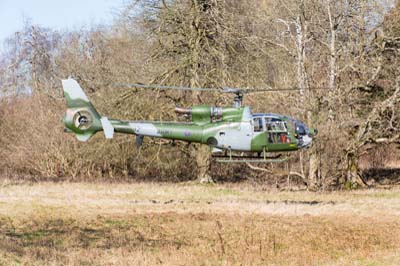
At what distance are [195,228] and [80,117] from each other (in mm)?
4471

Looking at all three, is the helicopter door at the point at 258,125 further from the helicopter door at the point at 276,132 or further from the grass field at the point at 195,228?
the grass field at the point at 195,228

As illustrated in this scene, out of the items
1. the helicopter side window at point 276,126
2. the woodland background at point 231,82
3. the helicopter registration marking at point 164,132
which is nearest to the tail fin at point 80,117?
the helicopter registration marking at point 164,132

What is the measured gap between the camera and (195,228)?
14906mm

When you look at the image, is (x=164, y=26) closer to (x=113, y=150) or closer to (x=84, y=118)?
(x=113, y=150)

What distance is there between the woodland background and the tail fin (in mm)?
9758

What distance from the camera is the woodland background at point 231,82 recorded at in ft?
80.9

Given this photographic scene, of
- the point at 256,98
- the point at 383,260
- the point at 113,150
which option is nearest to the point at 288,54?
the point at 256,98

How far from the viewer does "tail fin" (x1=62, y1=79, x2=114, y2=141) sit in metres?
16.7

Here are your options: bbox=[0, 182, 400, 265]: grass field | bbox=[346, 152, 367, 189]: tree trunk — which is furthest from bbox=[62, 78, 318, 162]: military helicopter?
bbox=[346, 152, 367, 189]: tree trunk

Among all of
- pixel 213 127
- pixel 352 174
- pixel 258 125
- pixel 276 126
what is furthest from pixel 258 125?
pixel 352 174

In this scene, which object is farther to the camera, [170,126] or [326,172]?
[326,172]

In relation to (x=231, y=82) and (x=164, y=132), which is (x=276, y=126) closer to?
(x=164, y=132)

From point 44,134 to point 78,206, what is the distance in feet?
43.0

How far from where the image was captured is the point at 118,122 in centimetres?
1681
